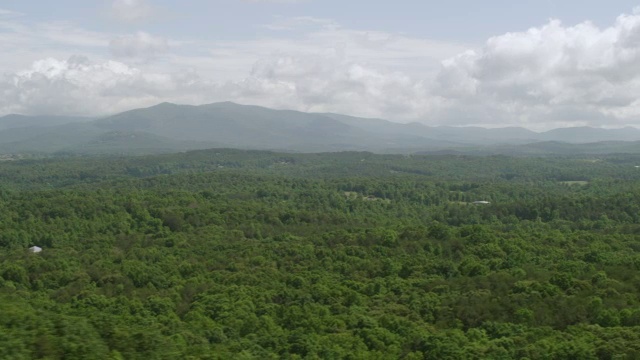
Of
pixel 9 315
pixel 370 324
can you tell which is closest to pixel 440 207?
pixel 370 324

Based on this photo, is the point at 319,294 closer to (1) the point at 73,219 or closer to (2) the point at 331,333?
(2) the point at 331,333

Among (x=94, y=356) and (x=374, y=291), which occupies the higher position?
(x=94, y=356)

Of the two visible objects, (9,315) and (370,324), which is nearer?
(9,315)

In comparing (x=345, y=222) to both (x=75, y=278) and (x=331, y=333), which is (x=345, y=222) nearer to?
(x=75, y=278)

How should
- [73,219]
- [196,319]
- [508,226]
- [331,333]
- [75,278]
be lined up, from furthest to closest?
[508,226] < [73,219] < [75,278] < [196,319] < [331,333]

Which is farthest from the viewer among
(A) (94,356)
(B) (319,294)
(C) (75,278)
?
(C) (75,278)

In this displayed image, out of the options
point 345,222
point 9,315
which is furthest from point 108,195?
point 9,315
